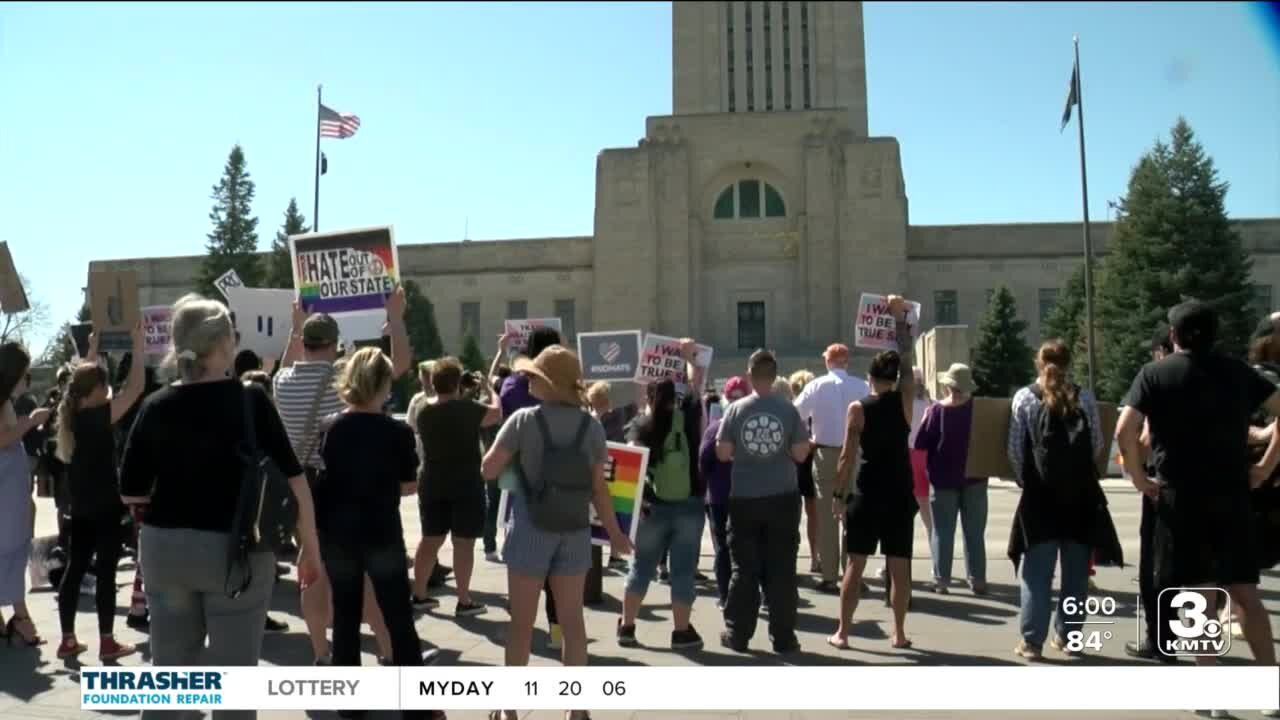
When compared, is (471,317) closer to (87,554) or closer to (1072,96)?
(1072,96)

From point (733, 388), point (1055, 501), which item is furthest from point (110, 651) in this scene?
point (1055, 501)

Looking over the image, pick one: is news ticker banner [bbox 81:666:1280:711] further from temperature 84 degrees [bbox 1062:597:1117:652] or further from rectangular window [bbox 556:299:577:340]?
rectangular window [bbox 556:299:577:340]

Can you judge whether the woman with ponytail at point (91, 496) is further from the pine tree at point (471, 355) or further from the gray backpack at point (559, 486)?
the pine tree at point (471, 355)

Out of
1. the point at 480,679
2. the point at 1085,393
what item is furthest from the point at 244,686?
the point at 1085,393

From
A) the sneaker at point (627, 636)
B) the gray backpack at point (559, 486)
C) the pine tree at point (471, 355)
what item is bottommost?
the sneaker at point (627, 636)

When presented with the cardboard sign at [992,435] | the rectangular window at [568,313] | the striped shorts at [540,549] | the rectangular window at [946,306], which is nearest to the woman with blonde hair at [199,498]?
the striped shorts at [540,549]

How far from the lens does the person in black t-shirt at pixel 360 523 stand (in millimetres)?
4887

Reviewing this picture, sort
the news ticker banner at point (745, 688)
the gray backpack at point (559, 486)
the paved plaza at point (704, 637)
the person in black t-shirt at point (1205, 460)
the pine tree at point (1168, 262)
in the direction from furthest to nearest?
the pine tree at point (1168, 262) → the paved plaza at point (704, 637) → the person in black t-shirt at point (1205, 460) → the gray backpack at point (559, 486) → the news ticker banner at point (745, 688)

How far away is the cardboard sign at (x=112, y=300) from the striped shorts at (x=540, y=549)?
3.47m

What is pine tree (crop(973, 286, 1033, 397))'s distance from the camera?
46.3 meters

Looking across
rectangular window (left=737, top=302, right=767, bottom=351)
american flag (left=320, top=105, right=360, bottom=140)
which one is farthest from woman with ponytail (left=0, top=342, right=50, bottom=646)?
rectangular window (left=737, top=302, right=767, bottom=351)

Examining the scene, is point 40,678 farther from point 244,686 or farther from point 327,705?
point 244,686

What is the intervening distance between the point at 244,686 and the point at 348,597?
102 centimetres

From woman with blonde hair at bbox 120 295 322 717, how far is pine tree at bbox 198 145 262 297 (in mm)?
58016
